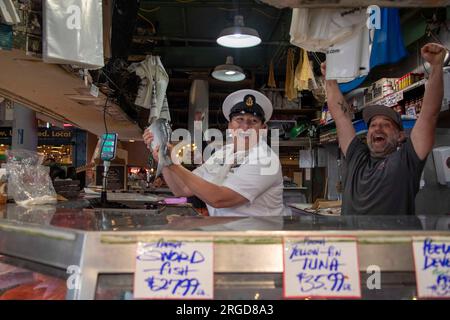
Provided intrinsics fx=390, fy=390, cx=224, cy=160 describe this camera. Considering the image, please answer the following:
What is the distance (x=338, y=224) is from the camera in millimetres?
1171

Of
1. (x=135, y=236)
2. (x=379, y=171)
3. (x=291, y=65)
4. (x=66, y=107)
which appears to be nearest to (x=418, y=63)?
(x=291, y=65)

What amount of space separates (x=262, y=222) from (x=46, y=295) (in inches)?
25.5

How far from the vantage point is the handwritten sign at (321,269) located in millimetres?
969

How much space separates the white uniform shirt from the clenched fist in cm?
76

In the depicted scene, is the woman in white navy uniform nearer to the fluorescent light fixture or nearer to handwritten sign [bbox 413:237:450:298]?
handwritten sign [bbox 413:237:450:298]

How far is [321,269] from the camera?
0.98m

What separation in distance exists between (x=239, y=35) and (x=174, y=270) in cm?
396

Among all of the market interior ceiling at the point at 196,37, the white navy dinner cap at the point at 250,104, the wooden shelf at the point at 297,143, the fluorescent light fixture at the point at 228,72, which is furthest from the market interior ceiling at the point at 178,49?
the wooden shelf at the point at 297,143

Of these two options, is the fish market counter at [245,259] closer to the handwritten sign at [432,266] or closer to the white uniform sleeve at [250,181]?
the handwritten sign at [432,266]

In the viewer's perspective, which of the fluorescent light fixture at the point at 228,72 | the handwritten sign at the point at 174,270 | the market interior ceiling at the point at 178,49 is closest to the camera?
the handwritten sign at the point at 174,270

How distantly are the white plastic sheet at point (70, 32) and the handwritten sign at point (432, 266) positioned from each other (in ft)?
5.34

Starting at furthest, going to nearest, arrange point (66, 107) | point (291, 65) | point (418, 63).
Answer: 1. point (291, 65)
2. point (418, 63)
3. point (66, 107)

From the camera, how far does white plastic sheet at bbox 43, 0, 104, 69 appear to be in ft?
5.96
